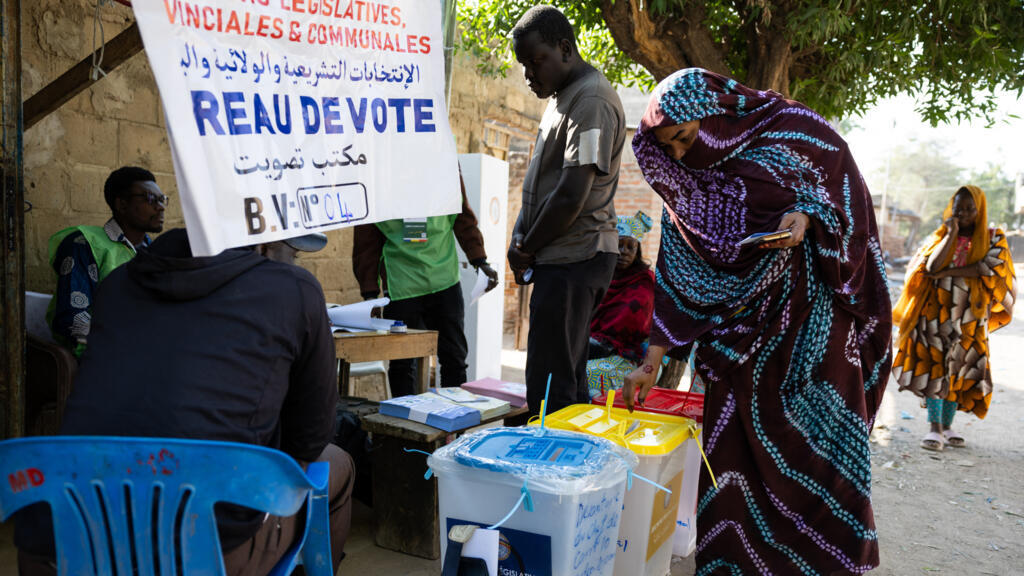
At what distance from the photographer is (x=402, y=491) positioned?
2.86 m

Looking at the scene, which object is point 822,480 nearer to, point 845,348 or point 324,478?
point 845,348

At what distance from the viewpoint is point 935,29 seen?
4.64 meters

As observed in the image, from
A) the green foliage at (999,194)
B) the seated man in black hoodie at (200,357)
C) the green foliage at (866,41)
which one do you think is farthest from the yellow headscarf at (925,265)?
the green foliage at (999,194)

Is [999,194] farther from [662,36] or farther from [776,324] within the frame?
[776,324]

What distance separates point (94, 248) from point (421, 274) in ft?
5.07

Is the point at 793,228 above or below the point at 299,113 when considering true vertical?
below

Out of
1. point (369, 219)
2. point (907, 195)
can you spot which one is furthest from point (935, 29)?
point (907, 195)

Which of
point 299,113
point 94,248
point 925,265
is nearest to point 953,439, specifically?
point 925,265

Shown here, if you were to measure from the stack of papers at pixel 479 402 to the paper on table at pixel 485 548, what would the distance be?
106cm

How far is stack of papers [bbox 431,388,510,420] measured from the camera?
2953 millimetres

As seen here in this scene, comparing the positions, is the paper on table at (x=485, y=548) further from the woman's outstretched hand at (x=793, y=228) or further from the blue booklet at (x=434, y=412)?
the woman's outstretched hand at (x=793, y=228)

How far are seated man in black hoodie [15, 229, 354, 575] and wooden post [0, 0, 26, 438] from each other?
1072mm

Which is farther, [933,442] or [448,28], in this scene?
[933,442]

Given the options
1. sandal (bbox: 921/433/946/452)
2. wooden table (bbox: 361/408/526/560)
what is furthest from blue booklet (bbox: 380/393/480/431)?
sandal (bbox: 921/433/946/452)
